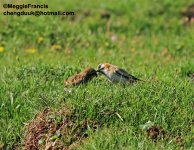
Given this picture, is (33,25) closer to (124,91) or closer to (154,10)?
(154,10)

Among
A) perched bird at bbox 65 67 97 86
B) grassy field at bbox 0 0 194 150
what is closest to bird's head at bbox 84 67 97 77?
perched bird at bbox 65 67 97 86

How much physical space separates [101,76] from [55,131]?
1.25 m

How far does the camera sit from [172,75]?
742cm

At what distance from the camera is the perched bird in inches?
269

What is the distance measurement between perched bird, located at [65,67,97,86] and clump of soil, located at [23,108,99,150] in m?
0.53

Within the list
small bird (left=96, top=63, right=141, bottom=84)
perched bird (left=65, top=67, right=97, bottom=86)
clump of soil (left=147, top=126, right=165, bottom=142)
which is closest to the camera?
clump of soil (left=147, top=126, right=165, bottom=142)

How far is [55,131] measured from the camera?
629 centimetres

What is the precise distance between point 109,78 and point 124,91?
1.28ft

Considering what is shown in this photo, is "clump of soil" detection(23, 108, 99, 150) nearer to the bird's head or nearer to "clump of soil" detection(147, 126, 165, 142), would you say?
"clump of soil" detection(147, 126, 165, 142)

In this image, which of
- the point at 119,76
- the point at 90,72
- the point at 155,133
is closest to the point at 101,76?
the point at 90,72

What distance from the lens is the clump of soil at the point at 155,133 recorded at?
603 cm

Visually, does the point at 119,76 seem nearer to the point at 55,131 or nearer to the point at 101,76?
the point at 101,76

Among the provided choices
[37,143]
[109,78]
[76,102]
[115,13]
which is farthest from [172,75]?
[115,13]

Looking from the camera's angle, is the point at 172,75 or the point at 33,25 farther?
the point at 33,25
